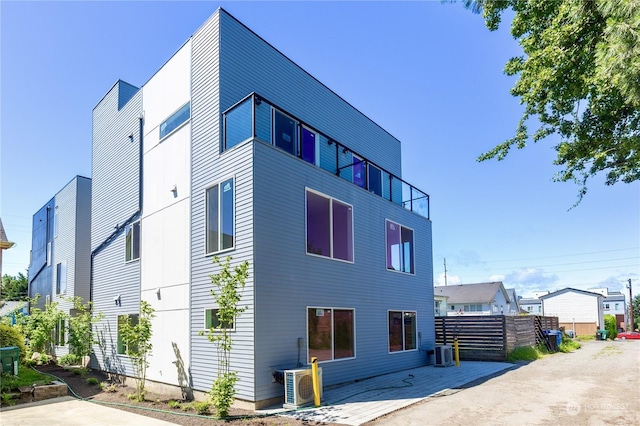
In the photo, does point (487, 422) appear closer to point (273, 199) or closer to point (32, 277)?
point (273, 199)

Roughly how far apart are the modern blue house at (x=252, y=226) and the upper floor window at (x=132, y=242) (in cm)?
3

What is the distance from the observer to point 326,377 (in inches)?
375

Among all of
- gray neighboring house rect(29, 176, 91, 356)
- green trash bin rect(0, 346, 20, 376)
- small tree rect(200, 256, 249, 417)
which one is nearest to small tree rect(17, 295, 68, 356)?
gray neighboring house rect(29, 176, 91, 356)

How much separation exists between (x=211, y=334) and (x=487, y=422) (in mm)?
5116

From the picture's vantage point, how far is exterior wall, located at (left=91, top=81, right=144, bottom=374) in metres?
12.4

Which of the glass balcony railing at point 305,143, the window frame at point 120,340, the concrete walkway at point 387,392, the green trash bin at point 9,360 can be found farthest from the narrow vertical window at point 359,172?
the green trash bin at point 9,360

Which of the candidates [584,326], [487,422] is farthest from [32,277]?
[584,326]

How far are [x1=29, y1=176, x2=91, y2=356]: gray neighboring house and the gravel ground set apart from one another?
13064 mm

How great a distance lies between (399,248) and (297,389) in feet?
22.8

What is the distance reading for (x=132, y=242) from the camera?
12.5m

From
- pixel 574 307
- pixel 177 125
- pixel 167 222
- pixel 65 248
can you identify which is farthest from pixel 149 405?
pixel 574 307

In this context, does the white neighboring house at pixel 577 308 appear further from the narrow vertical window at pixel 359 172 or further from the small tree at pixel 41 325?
the small tree at pixel 41 325

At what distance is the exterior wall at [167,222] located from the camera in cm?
993

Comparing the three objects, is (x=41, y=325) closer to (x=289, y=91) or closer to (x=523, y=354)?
(x=289, y=91)
